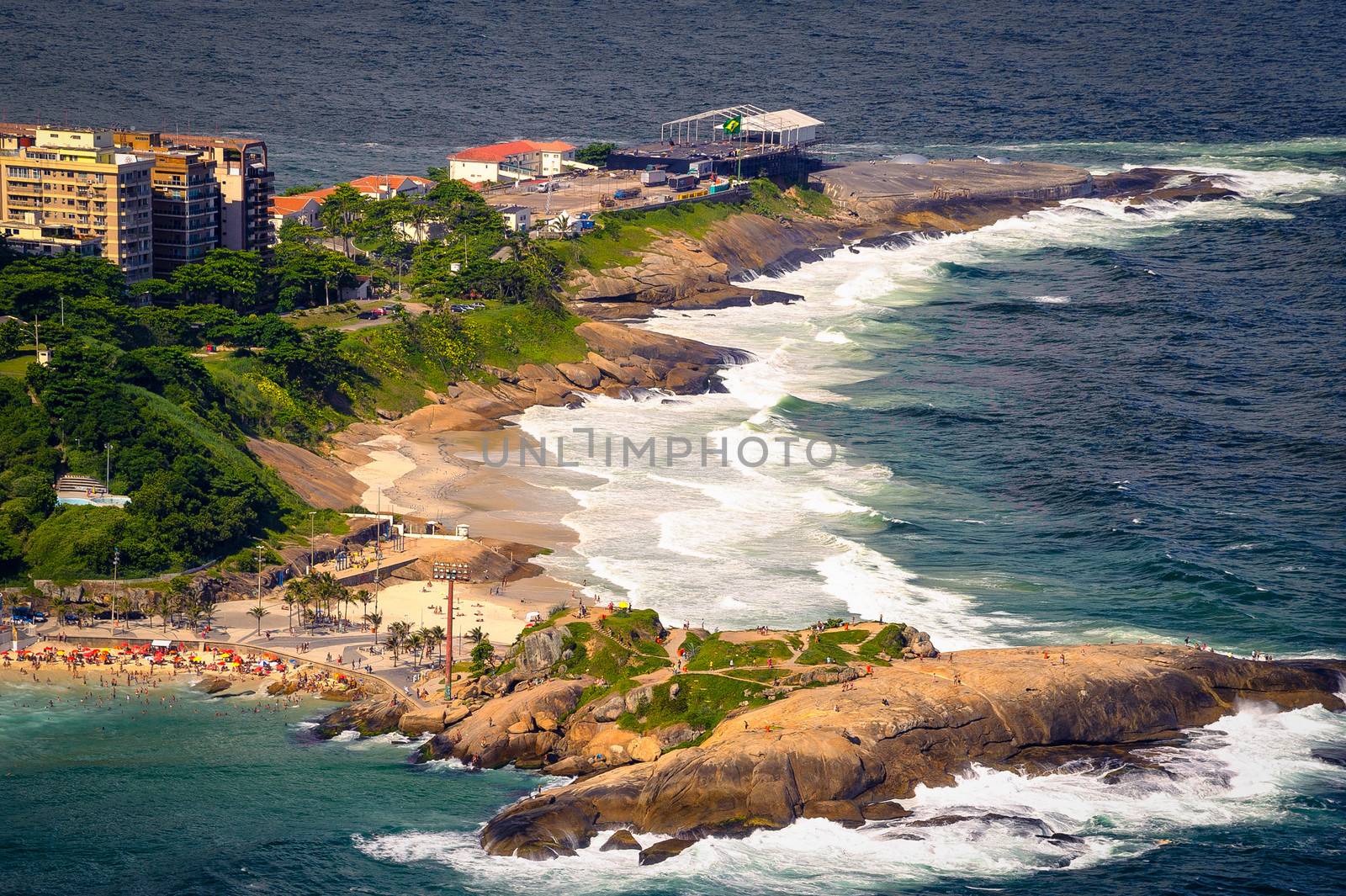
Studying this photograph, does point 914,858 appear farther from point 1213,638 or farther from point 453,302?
point 453,302

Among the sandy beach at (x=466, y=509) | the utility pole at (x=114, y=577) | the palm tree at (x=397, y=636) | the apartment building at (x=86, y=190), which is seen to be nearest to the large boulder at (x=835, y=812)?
the sandy beach at (x=466, y=509)

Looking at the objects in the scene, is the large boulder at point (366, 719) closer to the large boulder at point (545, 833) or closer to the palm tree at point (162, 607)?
the large boulder at point (545, 833)

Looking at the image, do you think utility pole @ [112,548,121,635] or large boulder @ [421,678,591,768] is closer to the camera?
large boulder @ [421,678,591,768]

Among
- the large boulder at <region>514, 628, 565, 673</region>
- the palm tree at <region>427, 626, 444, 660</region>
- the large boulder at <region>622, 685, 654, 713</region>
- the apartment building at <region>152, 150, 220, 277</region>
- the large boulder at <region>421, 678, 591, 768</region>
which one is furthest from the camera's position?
the apartment building at <region>152, 150, 220, 277</region>

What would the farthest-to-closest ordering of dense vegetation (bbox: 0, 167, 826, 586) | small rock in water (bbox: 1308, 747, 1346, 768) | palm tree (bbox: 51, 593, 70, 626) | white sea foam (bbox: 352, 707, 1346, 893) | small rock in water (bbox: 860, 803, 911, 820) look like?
dense vegetation (bbox: 0, 167, 826, 586), palm tree (bbox: 51, 593, 70, 626), small rock in water (bbox: 1308, 747, 1346, 768), small rock in water (bbox: 860, 803, 911, 820), white sea foam (bbox: 352, 707, 1346, 893)

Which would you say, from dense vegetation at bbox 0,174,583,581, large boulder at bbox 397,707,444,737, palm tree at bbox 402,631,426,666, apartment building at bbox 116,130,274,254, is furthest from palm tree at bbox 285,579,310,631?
apartment building at bbox 116,130,274,254

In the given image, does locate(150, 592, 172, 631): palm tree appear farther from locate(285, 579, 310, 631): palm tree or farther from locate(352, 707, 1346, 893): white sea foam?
locate(352, 707, 1346, 893): white sea foam
